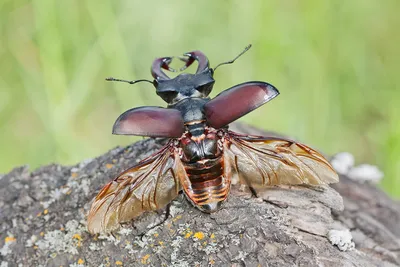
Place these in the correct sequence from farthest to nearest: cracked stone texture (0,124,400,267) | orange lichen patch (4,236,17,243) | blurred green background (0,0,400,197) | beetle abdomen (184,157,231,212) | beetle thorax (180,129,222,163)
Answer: blurred green background (0,0,400,197)
orange lichen patch (4,236,17,243)
beetle thorax (180,129,222,163)
beetle abdomen (184,157,231,212)
cracked stone texture (0,124,400,267)

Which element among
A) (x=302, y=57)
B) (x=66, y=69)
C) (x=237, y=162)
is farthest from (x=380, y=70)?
(x=237, y=162)

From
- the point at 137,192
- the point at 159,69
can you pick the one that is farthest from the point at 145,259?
the point at 159,69

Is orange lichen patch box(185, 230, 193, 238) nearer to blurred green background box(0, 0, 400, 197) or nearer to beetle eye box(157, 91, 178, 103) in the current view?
beetle eye box(157, 91, 178, 103)

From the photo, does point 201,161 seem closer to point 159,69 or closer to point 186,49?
point 159,69

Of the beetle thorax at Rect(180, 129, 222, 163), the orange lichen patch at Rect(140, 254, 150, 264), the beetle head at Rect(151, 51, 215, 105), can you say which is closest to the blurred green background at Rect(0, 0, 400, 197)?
the beetle head at Rect(151, 51, 215, 105)

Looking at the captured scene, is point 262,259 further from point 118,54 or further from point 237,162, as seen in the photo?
point 118,54

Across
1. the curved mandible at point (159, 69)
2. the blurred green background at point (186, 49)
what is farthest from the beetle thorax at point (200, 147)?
the blurred green background at point (186, 49)

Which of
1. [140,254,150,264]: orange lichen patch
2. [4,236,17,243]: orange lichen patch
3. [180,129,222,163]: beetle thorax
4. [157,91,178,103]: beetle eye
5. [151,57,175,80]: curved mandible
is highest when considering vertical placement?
[151,57,175,80]: curved mandible
